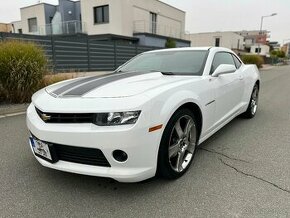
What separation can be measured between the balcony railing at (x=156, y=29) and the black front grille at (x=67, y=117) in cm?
2511

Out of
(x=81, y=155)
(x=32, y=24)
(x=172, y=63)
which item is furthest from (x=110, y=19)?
(x=81, y=155)

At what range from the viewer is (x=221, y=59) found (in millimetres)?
4289

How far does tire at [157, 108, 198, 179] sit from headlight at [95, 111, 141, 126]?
0.39 meters

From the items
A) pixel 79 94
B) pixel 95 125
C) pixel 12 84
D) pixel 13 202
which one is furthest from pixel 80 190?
pixel 12 84

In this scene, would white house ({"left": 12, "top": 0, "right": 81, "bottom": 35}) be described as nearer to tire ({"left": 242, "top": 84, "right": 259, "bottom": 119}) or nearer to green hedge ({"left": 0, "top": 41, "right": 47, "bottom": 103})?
green hedge ({"left": 0, "top": 41, "right": 47, "bottom": 103})

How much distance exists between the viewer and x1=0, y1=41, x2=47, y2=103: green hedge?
6352mm

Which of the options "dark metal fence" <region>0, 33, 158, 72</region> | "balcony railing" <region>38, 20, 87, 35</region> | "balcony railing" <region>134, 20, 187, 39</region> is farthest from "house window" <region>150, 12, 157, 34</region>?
"dark metal fence" <region>0, 33, 158, 72</region>

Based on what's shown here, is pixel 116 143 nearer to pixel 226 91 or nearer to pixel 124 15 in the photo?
pixel 226 91

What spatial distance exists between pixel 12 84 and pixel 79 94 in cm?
467

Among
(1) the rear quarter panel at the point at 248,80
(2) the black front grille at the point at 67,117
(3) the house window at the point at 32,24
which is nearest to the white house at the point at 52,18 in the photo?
(3) the house window at the point at 32,24

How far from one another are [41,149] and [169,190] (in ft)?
4.39

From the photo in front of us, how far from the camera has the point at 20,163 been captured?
3277 millimetres

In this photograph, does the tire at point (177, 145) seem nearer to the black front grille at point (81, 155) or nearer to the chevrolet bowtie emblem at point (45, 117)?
the black front grille at point (81, 155)

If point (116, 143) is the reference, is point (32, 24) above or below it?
above
